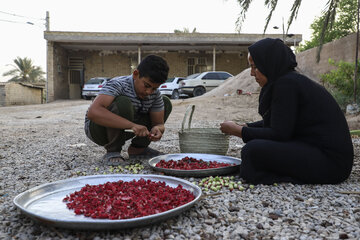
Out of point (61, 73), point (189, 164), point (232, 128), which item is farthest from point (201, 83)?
point (232, 128)

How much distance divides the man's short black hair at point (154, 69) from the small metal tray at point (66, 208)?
832 millimetres

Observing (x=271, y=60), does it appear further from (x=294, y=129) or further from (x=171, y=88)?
(x=171, y=88)

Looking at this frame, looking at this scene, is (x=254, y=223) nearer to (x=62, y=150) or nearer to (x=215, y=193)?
(x=215, y=193)

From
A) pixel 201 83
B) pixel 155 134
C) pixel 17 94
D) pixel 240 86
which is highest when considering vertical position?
pixel 201 83

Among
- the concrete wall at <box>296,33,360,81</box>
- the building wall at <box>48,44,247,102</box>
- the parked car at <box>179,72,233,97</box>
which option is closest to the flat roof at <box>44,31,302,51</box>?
the building wall at <box>48,44,247,102</box>

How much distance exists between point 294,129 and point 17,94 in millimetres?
17563

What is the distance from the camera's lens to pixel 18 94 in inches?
674

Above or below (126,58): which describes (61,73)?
below

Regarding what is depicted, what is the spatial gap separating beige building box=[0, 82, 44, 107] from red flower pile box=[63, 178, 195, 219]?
16.2m

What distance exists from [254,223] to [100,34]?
54.4 ft

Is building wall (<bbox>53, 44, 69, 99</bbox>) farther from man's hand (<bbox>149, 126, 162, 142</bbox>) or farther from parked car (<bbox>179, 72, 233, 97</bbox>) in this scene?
man's hand (<bbox>149, 126, 162, 142</bbox>)

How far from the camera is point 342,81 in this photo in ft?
23.1

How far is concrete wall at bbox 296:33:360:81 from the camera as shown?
8.01m

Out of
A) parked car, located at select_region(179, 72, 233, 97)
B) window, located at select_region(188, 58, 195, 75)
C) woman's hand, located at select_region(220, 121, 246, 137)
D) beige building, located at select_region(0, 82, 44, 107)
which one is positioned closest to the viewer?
woman's hand, located at select_region(220, 121, 246, 137)
